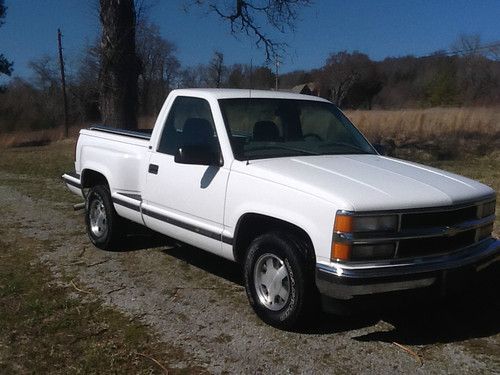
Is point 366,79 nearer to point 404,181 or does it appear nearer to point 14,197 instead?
point 14,197

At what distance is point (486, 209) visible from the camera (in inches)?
179

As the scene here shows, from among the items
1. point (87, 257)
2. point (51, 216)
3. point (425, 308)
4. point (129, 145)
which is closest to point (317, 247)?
point (425, 308)

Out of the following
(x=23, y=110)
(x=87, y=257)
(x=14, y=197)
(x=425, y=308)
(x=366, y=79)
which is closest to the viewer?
(x=425, y=308)

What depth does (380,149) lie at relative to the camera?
18.9ft

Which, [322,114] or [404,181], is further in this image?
[322,114]

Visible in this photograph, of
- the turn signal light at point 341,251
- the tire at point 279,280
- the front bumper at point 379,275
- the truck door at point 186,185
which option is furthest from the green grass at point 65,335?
the turn signal light at point 341,251

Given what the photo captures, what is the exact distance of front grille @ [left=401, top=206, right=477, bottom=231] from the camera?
3934 millimetres

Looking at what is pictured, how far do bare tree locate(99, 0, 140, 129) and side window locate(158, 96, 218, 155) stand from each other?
7676 millimetres

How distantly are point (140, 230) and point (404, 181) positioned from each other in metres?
3.27

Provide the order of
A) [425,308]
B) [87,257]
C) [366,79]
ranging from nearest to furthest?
[425,308] < [87,257] < [366,79]

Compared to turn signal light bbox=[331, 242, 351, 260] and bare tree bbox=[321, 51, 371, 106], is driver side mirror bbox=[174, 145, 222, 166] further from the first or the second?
bare tree bbox=[321, 51, 371, 106]

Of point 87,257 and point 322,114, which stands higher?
point 322,114

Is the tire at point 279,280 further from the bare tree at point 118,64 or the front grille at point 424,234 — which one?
the bare tree at point 118,64

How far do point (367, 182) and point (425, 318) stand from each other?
4.15 feet
